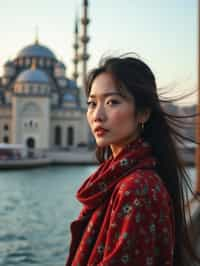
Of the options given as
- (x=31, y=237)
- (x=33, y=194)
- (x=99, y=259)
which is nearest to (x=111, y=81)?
(x=99, y=259)

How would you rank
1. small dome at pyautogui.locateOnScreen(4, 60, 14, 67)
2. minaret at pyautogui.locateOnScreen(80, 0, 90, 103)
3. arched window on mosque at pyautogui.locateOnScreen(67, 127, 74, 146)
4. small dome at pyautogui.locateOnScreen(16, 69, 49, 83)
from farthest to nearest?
small dome at pyautogui.locateOnScreen(4, 60, 14, 67)
arched window on mosque at pyautogui.locateOnScreen(67, 127, 74, 146)
small dome at pyautogui.locateOnScreen(16, 69, 49, 83)
minaret at pyautogui.locateOnScreen(80, 0, 90, 103)

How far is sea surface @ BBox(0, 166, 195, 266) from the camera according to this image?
5070 millimetres

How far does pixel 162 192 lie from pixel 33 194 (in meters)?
10.4

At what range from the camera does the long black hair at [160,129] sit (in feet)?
3.07

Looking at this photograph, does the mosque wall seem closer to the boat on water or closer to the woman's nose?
the boat on water

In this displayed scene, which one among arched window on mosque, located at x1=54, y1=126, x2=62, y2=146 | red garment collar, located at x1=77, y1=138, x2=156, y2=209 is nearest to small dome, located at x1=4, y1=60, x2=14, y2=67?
arched window on mosque, located at x1=54, y1=126, x2=62, y2=146

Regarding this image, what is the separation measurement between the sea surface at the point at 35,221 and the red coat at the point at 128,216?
2.30 meters

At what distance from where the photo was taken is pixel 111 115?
919mm

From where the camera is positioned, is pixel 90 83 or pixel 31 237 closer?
Answer: pixel 90 83

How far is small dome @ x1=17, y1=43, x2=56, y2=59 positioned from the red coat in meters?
32.6

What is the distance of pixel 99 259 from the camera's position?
83 centimetres

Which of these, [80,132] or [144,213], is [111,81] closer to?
[144,213]

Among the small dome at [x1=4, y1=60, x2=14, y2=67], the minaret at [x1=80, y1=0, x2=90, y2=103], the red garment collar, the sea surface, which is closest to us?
the red garment collar

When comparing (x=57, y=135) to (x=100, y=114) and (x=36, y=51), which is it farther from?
(x=100, y=114)
